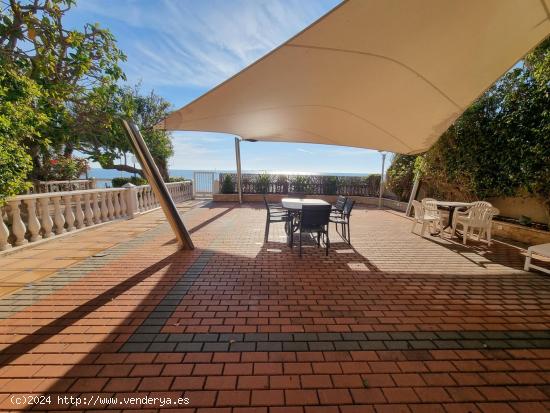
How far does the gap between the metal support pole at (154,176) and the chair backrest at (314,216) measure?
2.20 m

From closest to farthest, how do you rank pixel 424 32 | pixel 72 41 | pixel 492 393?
1. pixel 492 393
2. pixel 424 32
3. pixel 72 41

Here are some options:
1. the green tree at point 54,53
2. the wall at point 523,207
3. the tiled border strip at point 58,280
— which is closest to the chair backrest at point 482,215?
the wall at point 523,207

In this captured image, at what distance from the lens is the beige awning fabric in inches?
109

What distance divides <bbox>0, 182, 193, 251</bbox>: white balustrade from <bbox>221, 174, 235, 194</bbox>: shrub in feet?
13.6

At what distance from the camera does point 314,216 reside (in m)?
4.55

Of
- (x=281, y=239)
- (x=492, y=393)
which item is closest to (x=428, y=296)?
(x=492, y=393)

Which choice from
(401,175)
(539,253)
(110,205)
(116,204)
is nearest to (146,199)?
(116,204)

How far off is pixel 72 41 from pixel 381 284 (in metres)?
6.71

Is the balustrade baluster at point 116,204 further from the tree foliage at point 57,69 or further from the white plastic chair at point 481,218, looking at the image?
the white plastic chair at point 481,218

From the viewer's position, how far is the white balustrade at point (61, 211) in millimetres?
4266

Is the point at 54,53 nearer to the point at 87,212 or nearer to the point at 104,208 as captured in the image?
the point at 87,212

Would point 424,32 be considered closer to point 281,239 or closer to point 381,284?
point 381,284

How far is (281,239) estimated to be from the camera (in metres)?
5.68

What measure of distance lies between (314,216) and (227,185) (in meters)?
9.29
